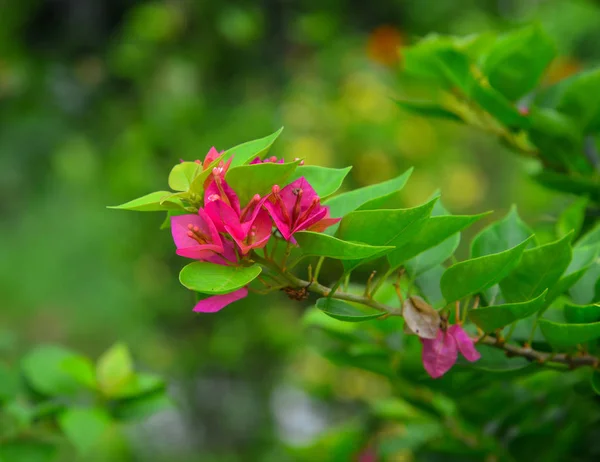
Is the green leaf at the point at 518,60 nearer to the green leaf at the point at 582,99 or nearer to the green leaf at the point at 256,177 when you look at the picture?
the green leaf at the point at 582,99

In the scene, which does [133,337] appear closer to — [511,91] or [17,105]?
[17,105]

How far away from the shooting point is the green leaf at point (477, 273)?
0.34 metres

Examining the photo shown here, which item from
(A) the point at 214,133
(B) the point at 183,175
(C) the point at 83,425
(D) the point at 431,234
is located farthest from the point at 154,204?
(A) the point at 214,133

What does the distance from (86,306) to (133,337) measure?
47 cm

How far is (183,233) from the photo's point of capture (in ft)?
1.13

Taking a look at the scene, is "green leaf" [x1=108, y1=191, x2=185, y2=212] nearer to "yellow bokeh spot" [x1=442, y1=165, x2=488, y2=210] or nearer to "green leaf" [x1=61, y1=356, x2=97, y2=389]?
"green leaf" [x1=61, y1=356, x2=97, y2=389]

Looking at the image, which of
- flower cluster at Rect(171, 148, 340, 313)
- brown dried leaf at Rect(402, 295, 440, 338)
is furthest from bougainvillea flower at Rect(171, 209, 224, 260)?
brown dried leaf at Rect(402, 295, 440, 338)

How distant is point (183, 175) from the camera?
0.35 m

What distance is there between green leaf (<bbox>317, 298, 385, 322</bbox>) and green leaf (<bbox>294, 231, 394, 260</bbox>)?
0.09 ft

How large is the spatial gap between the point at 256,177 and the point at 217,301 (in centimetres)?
7

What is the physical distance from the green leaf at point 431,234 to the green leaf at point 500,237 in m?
0.06

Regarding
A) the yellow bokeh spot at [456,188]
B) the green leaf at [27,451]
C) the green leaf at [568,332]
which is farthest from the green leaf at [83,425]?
the yellow bokeh spot at [456,188]

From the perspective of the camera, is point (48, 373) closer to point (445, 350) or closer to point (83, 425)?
point (83, 425)

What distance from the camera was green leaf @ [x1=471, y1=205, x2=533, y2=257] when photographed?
42cm
